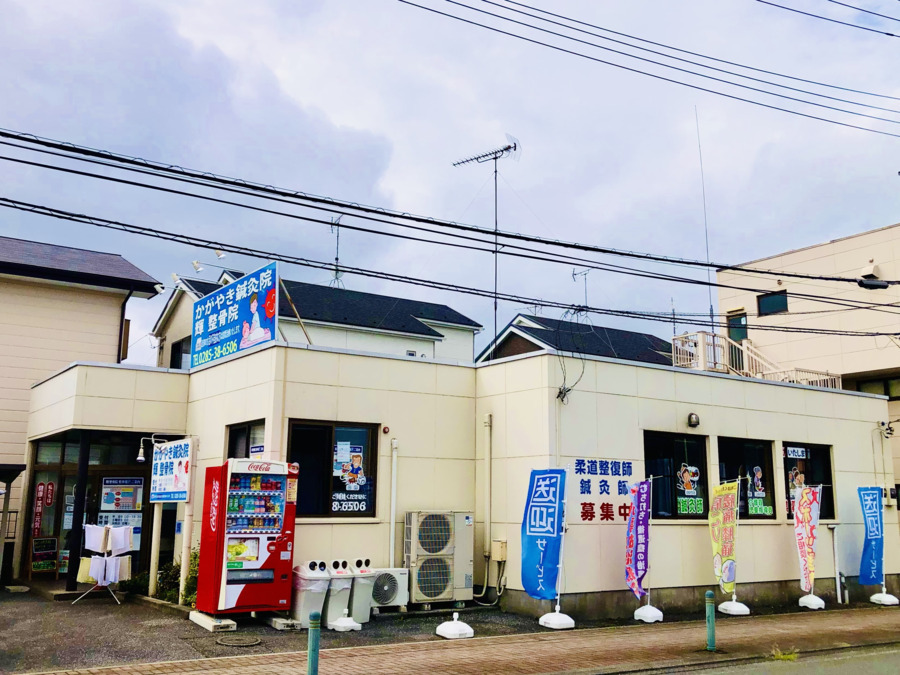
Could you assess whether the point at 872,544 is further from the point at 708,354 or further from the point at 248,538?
the point at 248,538

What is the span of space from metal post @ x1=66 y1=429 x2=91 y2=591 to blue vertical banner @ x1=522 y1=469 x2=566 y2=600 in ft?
25.7

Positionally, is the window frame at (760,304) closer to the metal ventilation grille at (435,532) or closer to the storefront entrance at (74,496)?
the metal ventilation grille at (435,532)

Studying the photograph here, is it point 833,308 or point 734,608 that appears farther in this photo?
point 833,308

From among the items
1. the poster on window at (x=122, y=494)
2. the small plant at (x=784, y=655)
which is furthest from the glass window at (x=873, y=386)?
the poster on window at (x=122, y=494)

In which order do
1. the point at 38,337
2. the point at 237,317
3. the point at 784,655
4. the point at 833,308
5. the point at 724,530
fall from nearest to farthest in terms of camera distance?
the point at 784,655, the point at 724,530, the point at 237,317, the point at 38,337, the point at 833,308

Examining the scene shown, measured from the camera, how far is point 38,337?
1894cm

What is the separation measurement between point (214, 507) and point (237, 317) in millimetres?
3833

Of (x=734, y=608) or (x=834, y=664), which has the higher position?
(x=734, y=608)

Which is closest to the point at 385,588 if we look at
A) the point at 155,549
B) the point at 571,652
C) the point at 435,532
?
the point at 435,532

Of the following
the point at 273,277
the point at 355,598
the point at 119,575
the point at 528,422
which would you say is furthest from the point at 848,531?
the point at 119,575

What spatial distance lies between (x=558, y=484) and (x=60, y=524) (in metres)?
11.0

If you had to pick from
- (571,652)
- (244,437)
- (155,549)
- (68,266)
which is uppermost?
(68,266)

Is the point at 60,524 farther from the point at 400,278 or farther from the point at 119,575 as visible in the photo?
the point at 400,278

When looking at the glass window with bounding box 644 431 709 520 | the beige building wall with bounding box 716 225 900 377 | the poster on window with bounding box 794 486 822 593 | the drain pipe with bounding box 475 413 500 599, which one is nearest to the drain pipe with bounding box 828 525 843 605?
the poster on window with bounding box 794 486 822 593
